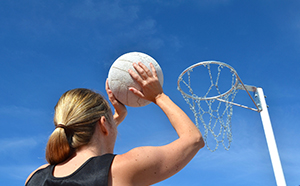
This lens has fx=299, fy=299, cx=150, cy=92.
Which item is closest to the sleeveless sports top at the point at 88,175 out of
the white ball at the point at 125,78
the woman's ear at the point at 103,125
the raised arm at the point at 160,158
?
the raised arm at the point at 160,158

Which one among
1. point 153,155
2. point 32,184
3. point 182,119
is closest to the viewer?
point 153,155

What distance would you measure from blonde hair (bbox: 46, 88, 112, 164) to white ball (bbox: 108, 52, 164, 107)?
1.09 meters

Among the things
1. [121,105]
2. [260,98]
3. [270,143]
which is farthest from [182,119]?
[260,98]

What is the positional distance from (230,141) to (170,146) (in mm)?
10168

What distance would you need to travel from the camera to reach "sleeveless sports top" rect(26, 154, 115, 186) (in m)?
2.10

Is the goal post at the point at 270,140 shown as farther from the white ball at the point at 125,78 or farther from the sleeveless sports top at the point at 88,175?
→ the sleeveless sports top at the point at 88,175

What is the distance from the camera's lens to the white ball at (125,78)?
11.8ft

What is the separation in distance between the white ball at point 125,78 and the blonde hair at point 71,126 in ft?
3.58

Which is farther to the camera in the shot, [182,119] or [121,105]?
[121,105]

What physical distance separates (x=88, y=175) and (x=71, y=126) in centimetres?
41

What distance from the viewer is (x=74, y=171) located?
7.14ft

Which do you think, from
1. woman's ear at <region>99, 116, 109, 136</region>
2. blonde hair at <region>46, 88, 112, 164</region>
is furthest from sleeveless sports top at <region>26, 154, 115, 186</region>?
woman's ear at <region>99, 116, 109, 136</region>

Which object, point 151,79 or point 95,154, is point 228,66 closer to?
point 151,79

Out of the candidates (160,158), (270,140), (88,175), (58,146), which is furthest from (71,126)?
(270,140)
